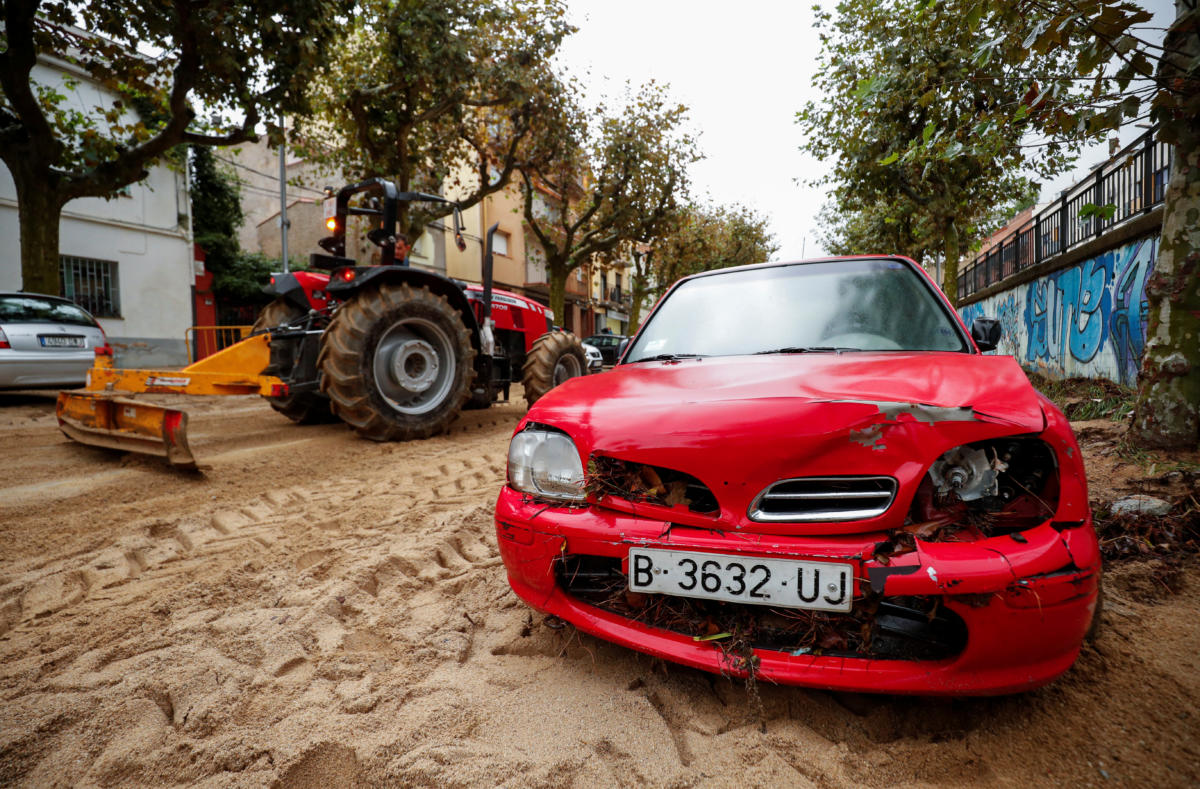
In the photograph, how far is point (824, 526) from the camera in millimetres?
1494

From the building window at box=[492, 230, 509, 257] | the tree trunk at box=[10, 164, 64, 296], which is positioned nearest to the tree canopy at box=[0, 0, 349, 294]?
the tree trunk at box=[10, 164, 64, 296]

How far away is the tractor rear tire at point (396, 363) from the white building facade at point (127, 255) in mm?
12842

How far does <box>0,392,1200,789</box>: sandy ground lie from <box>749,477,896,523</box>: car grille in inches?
22.7

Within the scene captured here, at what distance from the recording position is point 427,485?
388cm

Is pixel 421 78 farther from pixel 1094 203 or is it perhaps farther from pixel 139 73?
pixel 1094 203

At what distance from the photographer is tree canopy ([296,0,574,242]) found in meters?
10.4

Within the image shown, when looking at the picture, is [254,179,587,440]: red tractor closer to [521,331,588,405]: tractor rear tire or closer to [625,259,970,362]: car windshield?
[521,331,588,405]: tractor rear tire

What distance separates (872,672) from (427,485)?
3065 mm

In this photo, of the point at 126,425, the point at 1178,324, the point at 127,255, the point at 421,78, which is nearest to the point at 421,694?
the point at 126,425

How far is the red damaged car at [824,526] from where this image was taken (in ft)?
4.54

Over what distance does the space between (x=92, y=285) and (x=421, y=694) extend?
17956mm

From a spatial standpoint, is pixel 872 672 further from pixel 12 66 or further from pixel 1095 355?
pixel 12 66

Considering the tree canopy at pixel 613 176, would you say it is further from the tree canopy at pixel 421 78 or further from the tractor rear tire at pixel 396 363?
the tractor rear tire at pixel 396 363

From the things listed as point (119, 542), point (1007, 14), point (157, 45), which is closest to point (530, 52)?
point (157, 45)
